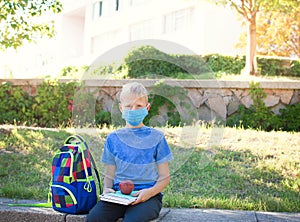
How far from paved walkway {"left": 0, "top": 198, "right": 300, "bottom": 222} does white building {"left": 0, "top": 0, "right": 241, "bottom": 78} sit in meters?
8.81

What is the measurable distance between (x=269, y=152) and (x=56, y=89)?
4422 millimetres

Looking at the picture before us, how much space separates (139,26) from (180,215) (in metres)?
16.3

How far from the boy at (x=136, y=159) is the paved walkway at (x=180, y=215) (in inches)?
10.3

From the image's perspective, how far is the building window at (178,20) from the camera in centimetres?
1652

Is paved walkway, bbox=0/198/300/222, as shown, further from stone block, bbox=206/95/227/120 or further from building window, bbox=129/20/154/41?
building window, bbox=129/20/154/41

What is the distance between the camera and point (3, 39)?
7.38m

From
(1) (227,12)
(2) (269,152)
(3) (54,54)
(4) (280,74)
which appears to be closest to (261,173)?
(2) (269,152)

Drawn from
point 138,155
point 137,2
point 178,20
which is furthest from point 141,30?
point 138,155

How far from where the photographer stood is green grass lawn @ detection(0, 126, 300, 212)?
404 centimetres

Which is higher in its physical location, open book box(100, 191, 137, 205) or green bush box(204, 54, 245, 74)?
green bush box(204, 54, 245, 74)

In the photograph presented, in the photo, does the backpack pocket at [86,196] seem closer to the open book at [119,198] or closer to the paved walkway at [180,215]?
A: the paved walkway at [180,215]

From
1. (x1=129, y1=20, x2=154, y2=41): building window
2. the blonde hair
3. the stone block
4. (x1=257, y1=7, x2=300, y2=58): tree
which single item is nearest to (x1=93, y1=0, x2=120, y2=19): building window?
(x1=129, y1=20, x2=154, y2=41): building window

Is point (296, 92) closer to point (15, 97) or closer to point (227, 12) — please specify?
point (15, 97)

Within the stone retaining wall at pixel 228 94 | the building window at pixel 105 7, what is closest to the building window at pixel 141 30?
the building window at pixel 105 7
